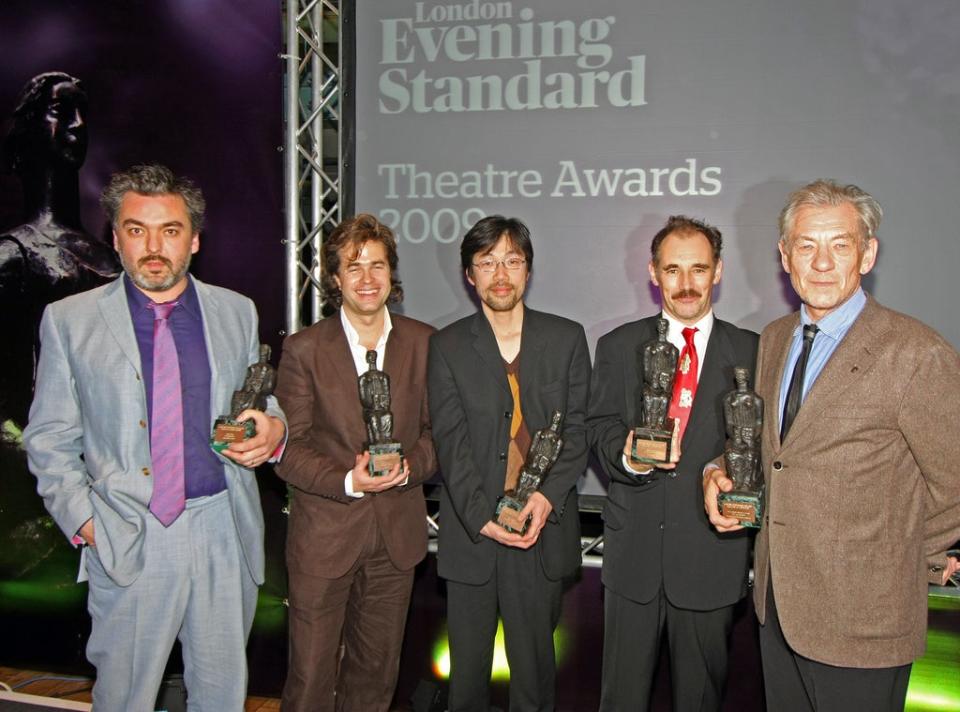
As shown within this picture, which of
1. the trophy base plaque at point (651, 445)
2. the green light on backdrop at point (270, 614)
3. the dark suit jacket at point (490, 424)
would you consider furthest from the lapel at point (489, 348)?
the green light on backdrop at point (270, 614)

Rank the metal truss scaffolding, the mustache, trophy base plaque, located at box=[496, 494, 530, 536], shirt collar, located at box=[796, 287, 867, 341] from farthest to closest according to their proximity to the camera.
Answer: the metal truss scaffolding, trophy base plaque, located at box=[496, 494, 530, 536], the mustache, shirt collar, located at box=[796, 287, 867, 341]

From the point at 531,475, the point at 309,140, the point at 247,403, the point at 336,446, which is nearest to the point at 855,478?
the point at 531,475

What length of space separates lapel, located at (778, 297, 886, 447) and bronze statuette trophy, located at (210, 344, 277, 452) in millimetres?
1988

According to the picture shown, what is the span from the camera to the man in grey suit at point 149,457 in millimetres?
2984

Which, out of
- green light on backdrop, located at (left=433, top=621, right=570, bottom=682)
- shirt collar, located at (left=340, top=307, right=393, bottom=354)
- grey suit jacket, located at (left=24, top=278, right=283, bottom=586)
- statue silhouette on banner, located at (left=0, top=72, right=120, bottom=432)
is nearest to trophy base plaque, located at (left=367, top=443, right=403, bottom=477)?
shirt collar, located at (left=340, top=307, right=393, bottom=354)

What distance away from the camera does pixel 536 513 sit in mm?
3234

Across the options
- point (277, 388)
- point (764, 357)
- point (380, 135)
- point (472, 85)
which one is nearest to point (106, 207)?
point (277, 388)

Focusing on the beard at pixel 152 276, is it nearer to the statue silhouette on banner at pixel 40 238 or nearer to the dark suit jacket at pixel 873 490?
the statue silhouette on banner at pixel 40 238

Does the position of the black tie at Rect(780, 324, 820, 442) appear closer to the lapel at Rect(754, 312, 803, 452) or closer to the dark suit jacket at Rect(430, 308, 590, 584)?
the lapel at Rect(754, 312, 803, 452)

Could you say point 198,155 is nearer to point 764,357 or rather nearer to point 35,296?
point 35,296

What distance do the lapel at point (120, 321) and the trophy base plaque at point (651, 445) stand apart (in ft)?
6.33

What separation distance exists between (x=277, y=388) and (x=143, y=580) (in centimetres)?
96

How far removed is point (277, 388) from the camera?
3525mm

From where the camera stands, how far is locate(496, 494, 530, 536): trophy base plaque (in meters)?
3.16
